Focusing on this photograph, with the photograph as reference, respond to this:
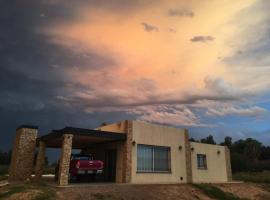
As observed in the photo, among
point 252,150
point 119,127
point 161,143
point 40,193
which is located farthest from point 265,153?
point 40,193

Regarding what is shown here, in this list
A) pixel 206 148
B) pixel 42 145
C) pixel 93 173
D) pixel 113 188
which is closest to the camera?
pixel 113 188

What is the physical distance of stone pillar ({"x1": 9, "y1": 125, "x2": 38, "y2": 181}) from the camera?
24828 millimetres

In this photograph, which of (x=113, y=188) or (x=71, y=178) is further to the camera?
(x=71, y=178)

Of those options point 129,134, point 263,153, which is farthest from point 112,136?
point 263,153

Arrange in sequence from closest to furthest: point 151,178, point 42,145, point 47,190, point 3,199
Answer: point 3,199
point 47,190
point 151,178
point 42,145

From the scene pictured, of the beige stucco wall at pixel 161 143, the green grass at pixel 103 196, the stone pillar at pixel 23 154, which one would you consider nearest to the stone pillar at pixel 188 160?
the beige stucco wall at pixel 161 143

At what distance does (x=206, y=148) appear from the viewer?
2906 cm

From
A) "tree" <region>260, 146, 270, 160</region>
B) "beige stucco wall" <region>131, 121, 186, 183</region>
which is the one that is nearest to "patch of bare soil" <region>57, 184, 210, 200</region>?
"beige stucco wall" <region>131, 121, 186, 183</region>

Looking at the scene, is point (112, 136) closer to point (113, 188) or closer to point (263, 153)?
point (113, 188)

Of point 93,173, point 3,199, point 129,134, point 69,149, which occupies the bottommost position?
point 3,199

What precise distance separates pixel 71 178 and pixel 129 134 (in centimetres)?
556

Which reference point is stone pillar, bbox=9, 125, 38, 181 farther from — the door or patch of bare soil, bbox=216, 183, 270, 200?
patch of bare soil, bbox=216, 183, 270, 200

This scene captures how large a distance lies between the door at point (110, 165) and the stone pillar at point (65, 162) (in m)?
5.51

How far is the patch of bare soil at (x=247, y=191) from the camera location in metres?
24.1
